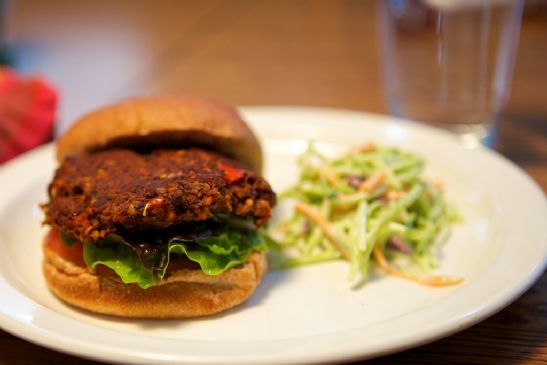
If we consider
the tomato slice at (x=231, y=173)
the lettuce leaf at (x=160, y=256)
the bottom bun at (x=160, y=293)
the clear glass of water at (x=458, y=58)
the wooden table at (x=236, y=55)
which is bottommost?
the wooden table at (x=236, y=55)

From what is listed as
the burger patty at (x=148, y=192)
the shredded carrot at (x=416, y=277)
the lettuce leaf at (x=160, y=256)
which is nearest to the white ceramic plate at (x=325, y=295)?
the shredded carrot at (x=416, y=277)

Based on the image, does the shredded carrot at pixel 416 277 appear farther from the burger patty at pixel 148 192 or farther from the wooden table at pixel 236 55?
the burger patty at pixel 148 192

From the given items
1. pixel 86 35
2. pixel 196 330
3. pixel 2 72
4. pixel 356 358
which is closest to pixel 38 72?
pixel 86 35

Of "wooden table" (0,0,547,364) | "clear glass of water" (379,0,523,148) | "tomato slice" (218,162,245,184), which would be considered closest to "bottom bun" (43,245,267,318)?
"tomato slice" (218,162,245,184)

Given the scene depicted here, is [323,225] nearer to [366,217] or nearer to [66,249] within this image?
[366,217]

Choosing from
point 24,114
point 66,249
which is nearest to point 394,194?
point 66,249

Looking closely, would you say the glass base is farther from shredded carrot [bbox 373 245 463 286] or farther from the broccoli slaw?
shredded carrot [bbox 373 245 463 286]
